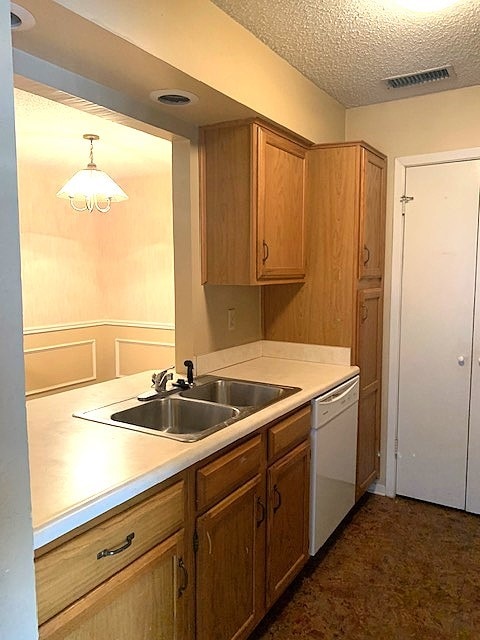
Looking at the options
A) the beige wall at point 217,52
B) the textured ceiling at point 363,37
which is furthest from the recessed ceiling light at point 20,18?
the textured ceiling at point 363,37

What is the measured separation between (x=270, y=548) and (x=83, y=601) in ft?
3.19

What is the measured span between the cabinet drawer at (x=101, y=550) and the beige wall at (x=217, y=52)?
54.8 inches

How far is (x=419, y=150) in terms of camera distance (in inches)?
116

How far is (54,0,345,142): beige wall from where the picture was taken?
1499mm

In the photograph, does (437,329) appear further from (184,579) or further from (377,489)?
(184,579)

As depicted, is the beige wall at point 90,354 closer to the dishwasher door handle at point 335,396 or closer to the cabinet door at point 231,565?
the dishwasher door handle at point 335,396

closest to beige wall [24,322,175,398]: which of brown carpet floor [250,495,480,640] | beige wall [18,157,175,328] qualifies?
beige wall [18,157,175,328]

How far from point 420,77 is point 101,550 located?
2730 mm

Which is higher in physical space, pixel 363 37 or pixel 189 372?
pixel 363 37

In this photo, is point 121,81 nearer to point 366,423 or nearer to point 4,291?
point 4,291

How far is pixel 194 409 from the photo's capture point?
2.11 m

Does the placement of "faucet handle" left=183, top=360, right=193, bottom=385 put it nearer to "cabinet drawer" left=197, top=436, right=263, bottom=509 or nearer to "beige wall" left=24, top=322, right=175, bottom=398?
"cabinet drawer" left=197, top=436, right=263, bottom=509

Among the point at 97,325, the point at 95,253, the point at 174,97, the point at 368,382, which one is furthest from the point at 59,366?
the point at 174,97

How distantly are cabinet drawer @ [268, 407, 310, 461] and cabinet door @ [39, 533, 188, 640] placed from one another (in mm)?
582
